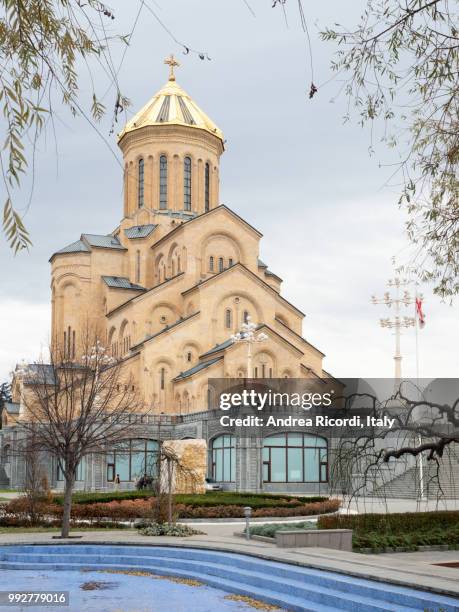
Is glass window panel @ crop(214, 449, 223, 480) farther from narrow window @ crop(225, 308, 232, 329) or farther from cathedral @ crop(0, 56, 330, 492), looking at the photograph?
narrow window @ crop(225, 308, 232, 329)

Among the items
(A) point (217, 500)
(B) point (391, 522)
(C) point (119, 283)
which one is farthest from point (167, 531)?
(C) point (119, 283)

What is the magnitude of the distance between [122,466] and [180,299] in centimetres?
1477

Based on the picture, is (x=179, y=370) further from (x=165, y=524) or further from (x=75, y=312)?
(x=165, y=524)

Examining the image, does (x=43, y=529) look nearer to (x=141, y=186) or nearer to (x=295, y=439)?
(x=295, y=439)

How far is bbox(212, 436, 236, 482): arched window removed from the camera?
42656mm

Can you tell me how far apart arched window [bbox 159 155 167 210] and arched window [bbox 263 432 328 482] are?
86.1 ft

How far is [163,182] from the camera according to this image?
205 feet

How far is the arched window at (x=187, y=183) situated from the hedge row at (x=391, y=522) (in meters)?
46.4

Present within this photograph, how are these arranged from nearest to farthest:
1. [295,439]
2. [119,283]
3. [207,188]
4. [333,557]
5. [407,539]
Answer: [333,557], [407,539], [295,439], [119,283], [207,188]

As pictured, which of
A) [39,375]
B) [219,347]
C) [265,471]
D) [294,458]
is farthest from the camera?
[219,347]

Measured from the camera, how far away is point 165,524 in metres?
20.5

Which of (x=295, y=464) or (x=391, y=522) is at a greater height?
(x=391, y=522)

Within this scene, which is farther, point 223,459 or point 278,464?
point 223,459

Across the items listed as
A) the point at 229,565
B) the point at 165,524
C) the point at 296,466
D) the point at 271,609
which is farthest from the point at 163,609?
the point at 296,466
